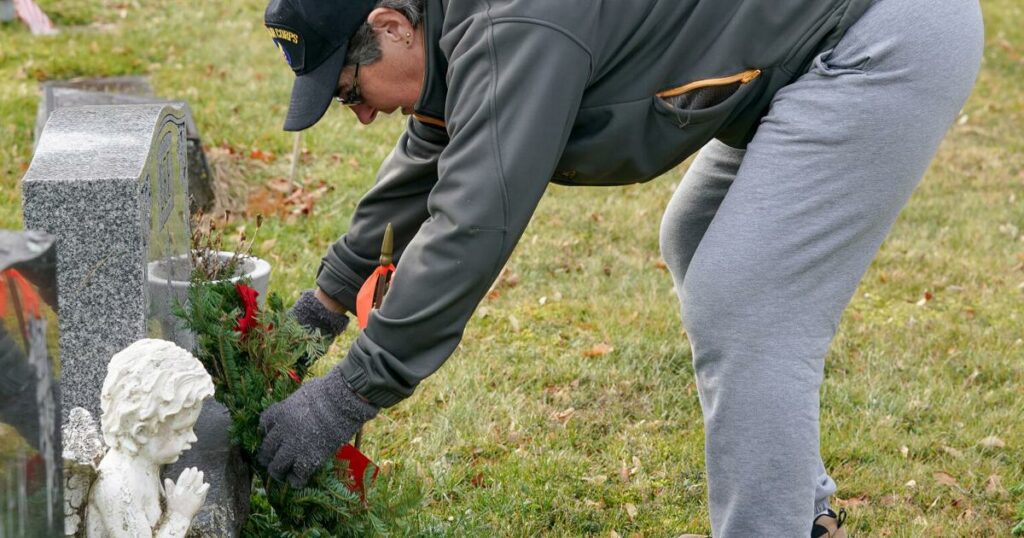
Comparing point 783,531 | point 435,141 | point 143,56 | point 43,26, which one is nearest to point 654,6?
point 435,141

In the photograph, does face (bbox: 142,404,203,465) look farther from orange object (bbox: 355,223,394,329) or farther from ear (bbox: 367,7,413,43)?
ear (bbox: 367,7,413,43)

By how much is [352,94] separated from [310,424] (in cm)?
73

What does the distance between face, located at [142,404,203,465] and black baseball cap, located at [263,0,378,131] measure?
657 millimetres

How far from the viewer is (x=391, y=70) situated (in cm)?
245

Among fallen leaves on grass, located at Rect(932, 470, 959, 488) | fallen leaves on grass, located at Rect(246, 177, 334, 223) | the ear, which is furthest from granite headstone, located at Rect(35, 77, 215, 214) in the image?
fallen leaves on grass, located at Rect(932, 470, 959, 488)

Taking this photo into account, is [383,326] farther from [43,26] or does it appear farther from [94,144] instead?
[43,26]

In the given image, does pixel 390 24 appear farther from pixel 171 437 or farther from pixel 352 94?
pixel 171 437

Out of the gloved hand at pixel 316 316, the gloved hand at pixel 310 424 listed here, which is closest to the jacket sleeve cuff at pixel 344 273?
the gloved hand at pixel 316 316

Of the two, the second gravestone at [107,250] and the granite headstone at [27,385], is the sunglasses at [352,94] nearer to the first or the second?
the second gravestone at [107,250]

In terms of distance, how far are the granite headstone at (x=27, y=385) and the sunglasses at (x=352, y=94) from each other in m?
0.81

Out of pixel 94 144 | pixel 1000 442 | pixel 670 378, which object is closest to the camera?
pixel 94 144

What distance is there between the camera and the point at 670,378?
14.5 feet

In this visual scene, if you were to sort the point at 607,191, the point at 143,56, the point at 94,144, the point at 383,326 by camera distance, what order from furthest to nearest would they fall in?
the point at 143,56 < the point at 607,191 < the point at 94,144 < the point at 383,326

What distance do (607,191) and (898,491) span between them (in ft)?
10.7
